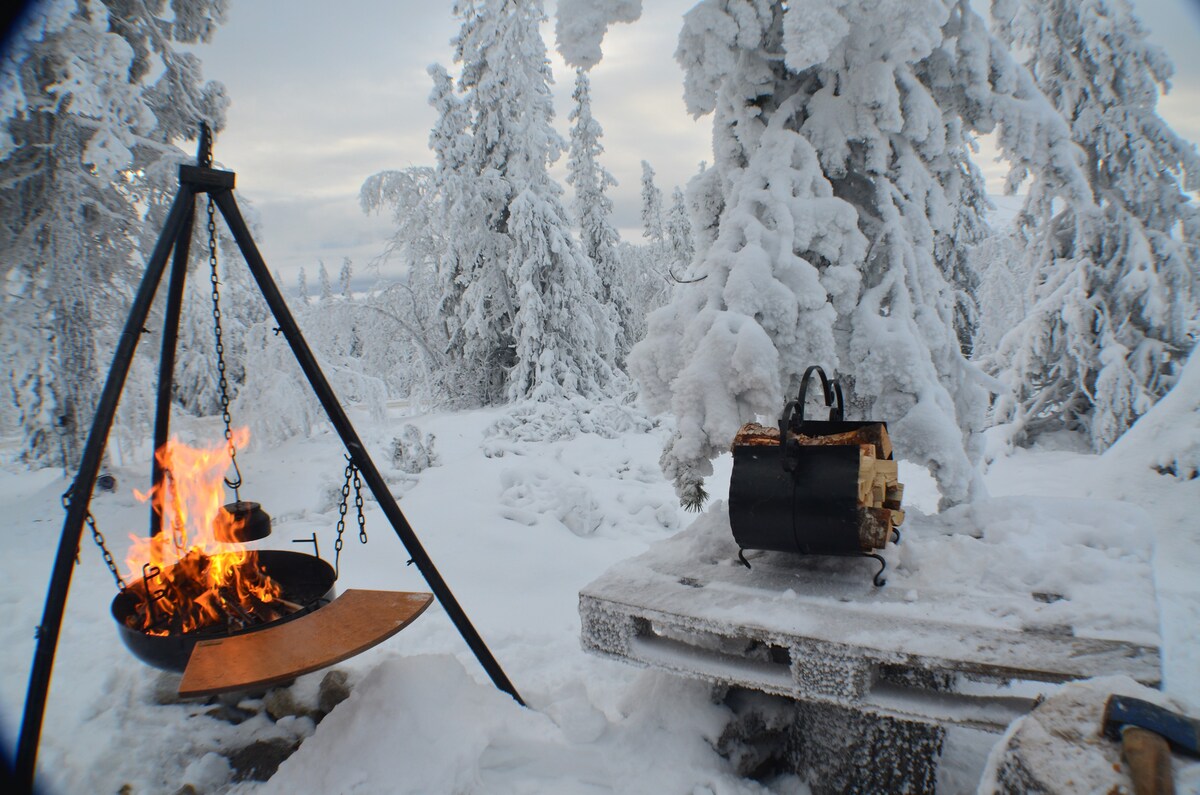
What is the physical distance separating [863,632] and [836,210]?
2.47m

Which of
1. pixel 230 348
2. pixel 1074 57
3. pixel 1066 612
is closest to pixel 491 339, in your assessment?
pixel 230 348

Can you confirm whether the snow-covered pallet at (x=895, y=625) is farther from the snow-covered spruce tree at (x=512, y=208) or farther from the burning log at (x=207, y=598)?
the snow-covered spruce tree at (x=512, y=208)

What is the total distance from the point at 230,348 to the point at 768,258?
45.2ft

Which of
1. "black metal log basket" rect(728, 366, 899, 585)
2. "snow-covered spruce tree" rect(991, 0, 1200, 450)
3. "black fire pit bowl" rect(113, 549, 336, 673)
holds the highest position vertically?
"snow-covered spruce tree" rect(991, 0, 1200, 450)

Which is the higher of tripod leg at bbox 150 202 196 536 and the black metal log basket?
tripod leg at bbox 150 202 196 536

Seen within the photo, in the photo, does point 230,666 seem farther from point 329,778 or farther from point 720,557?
point 720,557

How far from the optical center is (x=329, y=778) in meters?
2.54

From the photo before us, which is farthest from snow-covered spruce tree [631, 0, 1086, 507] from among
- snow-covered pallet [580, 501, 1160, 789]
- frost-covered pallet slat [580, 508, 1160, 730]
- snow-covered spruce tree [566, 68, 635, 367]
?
snow-covered spruce tree [566, 68, 635, 367]

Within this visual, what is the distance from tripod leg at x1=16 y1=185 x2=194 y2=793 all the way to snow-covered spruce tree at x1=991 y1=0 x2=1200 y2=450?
12449mm

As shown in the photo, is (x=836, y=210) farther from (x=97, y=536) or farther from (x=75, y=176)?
(x=75, y=176)

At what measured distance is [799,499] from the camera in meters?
2.59

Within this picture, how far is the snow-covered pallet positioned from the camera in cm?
203

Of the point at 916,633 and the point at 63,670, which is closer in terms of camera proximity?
the point at 916,633

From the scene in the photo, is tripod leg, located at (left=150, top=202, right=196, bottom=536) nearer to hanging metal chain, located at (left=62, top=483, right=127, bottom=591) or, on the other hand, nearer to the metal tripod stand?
the metal tripod stand
